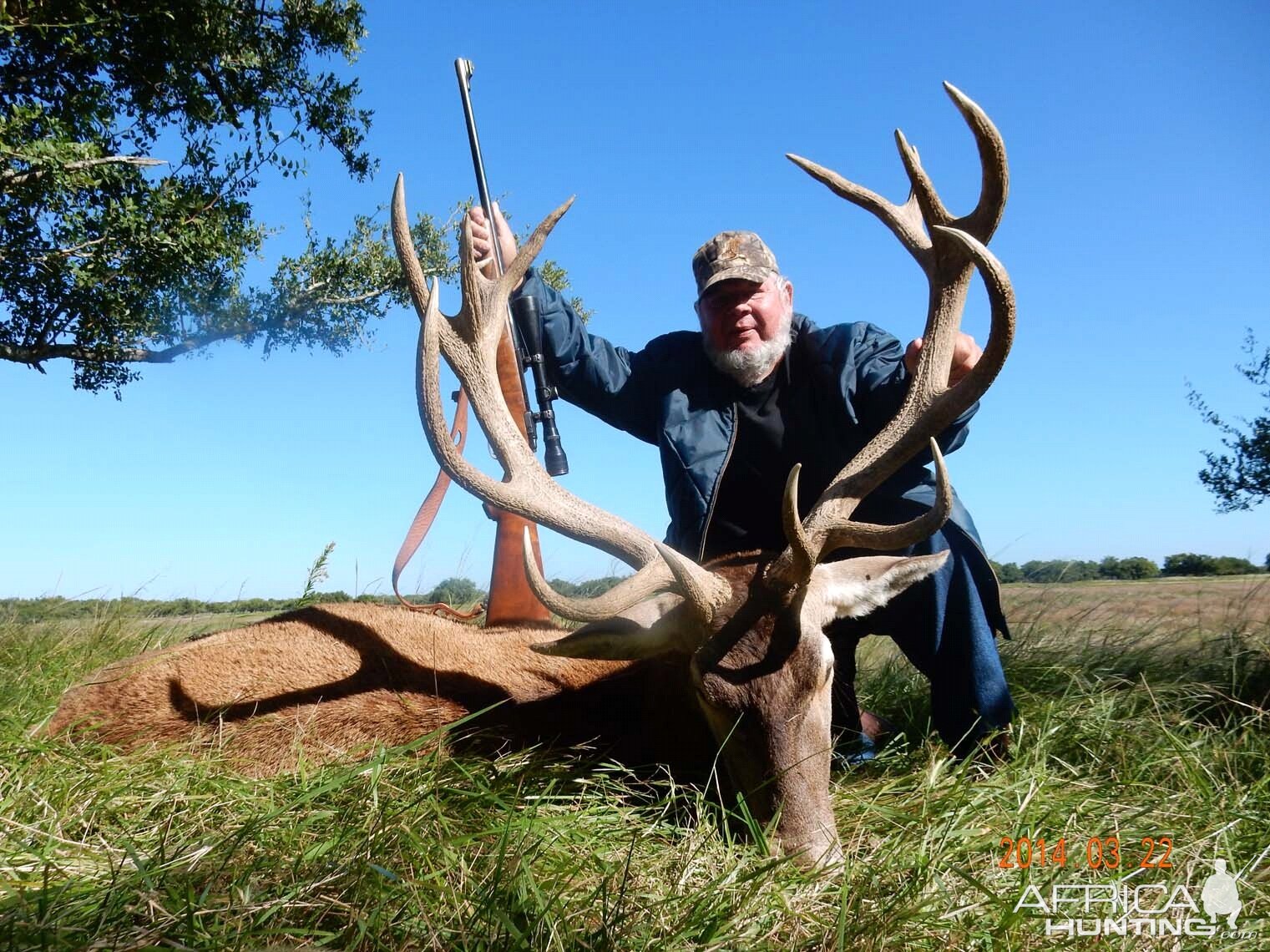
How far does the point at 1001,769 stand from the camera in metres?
3.01

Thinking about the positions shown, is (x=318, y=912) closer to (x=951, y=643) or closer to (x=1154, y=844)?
(x=1154, y=844)

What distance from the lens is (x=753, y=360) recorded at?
4.38 meters

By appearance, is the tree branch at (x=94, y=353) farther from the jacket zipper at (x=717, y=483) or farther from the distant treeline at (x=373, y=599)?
the jacket zipper at (x=717, y=483)

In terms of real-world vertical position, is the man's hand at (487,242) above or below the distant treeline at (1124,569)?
above

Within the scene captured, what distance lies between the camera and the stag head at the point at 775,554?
2641 millimetres

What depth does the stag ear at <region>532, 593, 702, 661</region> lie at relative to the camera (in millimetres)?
2980

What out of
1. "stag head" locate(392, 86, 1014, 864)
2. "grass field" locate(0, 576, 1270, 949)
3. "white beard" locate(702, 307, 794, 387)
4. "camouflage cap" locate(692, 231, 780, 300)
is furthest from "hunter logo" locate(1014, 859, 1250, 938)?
"camouflage cap" locate(692, 231, 780, 300)

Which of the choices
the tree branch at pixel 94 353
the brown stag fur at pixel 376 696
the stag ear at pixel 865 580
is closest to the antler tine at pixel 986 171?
the stag ear at pixel 865 580

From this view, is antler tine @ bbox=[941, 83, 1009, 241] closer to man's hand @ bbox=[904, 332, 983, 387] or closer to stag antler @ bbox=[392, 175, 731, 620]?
man's hand @ bbox=[904, 332, 983, 387]

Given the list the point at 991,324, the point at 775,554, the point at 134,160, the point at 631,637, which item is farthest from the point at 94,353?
the point at 991,324

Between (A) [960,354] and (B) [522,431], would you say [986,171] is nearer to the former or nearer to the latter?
(A) [960,354]

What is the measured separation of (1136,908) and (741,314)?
10.3 feet

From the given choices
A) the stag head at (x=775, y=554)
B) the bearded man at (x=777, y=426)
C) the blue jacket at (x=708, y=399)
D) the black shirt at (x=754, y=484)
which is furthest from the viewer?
the black shirt at (x=754, y=484)

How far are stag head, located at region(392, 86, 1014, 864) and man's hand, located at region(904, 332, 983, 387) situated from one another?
0.07 m
